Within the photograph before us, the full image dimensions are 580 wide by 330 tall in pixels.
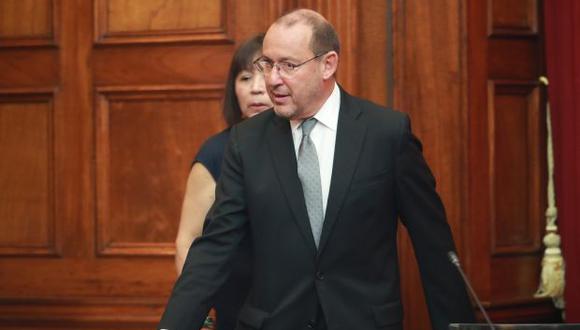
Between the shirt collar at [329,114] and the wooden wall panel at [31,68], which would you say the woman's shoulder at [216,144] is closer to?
the shirt collar at [329,114]

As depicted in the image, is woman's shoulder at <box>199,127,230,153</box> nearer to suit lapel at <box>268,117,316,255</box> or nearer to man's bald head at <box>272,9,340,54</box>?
suit lapel at <box>268,117,316,255</box>

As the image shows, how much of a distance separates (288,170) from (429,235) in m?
0.46

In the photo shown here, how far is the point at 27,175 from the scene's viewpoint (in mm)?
5133

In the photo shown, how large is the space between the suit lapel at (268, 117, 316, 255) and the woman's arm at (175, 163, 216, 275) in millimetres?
552

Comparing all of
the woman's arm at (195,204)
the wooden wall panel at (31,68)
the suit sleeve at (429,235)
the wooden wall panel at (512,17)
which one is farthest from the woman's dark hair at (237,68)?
the wooden wall panel at (31,68)

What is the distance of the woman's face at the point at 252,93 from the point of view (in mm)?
4117

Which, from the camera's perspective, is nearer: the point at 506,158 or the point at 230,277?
the point at 230,277

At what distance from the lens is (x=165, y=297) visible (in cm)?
501

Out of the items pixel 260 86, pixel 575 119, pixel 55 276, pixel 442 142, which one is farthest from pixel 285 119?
pixel 55 276

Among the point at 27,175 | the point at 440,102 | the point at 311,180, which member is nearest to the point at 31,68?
the point at 27,175

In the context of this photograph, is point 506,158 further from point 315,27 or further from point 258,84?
point 315,27

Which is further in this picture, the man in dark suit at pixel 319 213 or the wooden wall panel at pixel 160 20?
the wooden wall panel at pixel 160 20

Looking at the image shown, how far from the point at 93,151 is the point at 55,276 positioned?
574 millimetres

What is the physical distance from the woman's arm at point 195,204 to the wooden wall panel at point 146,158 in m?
0.92
